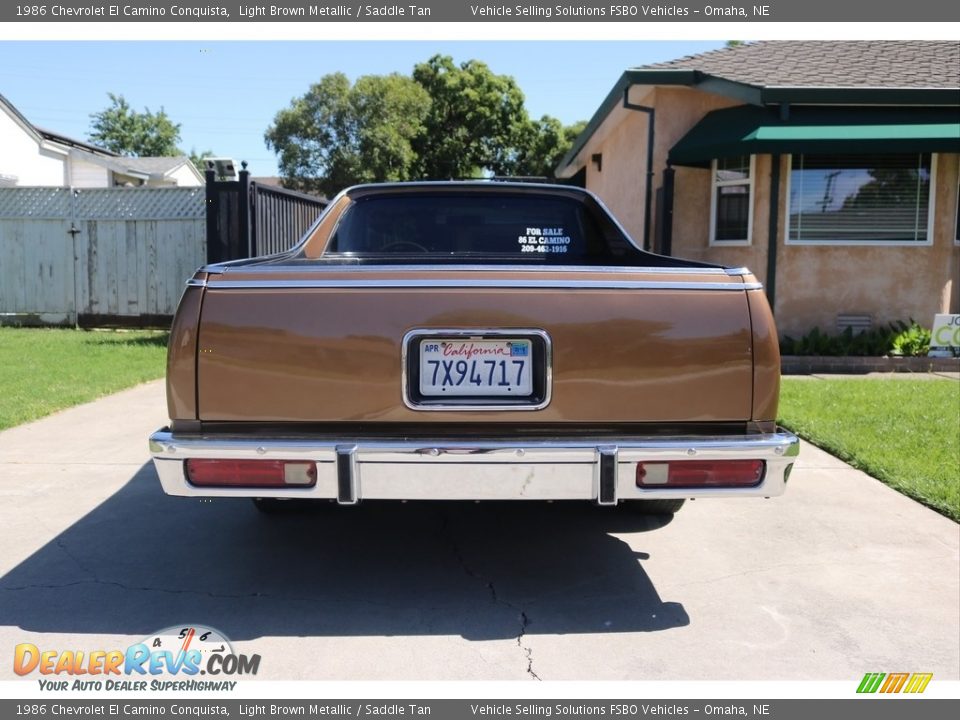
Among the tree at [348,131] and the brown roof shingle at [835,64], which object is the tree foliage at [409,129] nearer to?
the tree at [348,131]

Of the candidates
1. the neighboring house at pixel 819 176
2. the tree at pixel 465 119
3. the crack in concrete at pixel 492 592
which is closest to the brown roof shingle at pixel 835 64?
the neighboring house at pixel 819 176

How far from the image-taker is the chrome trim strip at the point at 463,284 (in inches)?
123

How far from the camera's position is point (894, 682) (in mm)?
3002

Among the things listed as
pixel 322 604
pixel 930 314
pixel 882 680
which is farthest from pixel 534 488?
pixel 930 314

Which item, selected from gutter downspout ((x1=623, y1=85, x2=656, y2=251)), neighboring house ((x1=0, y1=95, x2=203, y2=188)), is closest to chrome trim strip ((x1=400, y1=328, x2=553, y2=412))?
gutter downspout ((x1=623, y1=85, x2=656, y2=251))

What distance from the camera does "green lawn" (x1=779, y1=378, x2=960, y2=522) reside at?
529 cm

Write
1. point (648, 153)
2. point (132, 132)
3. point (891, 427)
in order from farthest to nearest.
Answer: point (132, 132), point (648, 153), point (891, 427)

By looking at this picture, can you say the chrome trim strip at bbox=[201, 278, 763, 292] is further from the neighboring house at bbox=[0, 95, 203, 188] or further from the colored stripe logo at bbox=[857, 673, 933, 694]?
the neighboring house at bbox=[0, 95, 203, 188]

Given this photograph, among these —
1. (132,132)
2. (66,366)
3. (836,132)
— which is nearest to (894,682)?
(836,132)

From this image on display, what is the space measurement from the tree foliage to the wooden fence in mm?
19796

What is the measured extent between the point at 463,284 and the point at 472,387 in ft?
1.23

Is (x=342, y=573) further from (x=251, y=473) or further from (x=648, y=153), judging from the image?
(x=648, y=153)

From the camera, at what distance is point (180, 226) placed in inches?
537

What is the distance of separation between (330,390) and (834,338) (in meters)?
8.86
